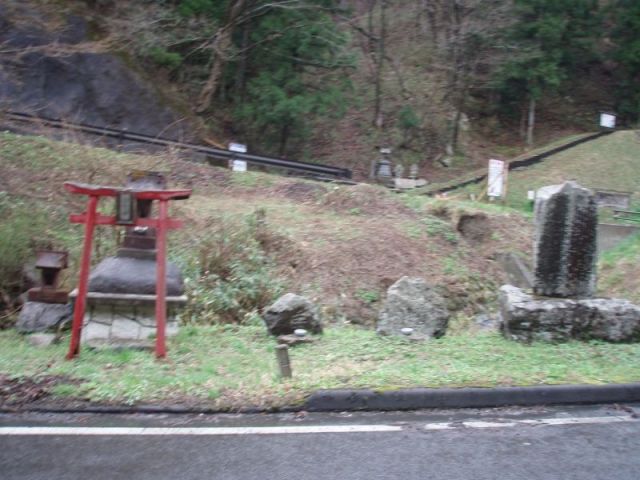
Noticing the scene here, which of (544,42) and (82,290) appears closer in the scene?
(82,290)

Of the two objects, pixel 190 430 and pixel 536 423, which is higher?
pixel 536 423

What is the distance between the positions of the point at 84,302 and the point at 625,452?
16.8 ft

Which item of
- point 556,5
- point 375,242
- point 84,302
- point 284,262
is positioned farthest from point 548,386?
point 556,5

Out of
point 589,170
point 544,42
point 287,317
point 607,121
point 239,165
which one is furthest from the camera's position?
point 607,121

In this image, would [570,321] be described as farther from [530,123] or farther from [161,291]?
[530,123]

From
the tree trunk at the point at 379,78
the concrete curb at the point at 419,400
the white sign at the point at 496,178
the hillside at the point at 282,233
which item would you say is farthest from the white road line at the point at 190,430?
the tree trunk at the point at 379,78

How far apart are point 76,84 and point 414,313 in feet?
57.9

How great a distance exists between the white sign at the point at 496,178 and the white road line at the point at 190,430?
1780 centimetres

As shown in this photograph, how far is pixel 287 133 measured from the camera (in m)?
26.4

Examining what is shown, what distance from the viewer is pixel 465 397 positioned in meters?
5.86

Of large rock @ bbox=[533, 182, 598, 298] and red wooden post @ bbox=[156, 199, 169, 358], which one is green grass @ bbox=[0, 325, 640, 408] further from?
large rock @ bbox=[533, 182, 598, 298]

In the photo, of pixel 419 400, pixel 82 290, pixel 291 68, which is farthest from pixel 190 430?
pixel 291 68

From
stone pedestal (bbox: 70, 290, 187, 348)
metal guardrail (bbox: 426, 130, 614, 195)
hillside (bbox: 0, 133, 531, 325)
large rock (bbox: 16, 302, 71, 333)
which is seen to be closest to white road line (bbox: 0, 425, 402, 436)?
stone pedestal (bbox: 70, 290, 187, 348)

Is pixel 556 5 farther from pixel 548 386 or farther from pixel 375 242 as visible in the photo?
→ pixel 548 386
